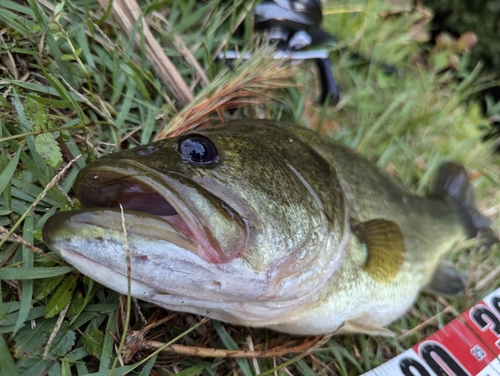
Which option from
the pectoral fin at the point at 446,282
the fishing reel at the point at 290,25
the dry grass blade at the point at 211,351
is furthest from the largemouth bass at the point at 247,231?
the fishing reel at the point at 290,25

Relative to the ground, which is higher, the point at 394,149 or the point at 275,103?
the point at 275,103

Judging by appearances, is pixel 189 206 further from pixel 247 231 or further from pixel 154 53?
pixel 154 53

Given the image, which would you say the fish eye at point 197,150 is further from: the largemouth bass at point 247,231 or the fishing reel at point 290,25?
the fishing reel at point 290,25

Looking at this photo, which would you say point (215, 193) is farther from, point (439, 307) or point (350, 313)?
point (439, 307)

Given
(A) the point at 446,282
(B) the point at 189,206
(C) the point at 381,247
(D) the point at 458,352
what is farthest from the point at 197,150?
(A) the point at 446,282

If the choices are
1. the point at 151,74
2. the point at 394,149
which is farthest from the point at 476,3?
the point at 151,74
